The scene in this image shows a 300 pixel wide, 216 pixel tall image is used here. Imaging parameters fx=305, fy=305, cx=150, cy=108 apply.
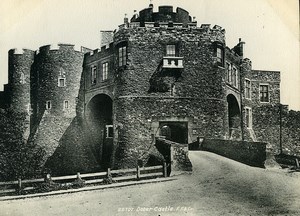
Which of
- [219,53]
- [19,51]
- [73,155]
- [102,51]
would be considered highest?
[19,51]

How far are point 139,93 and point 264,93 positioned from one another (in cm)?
1431

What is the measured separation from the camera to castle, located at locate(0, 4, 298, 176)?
18.6 m

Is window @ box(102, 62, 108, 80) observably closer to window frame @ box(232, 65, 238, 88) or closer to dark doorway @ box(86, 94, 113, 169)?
dark doorway @ box(86, 94, 113, 169)

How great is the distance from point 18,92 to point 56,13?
16.9 meters

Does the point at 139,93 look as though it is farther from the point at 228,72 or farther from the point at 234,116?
the point at 234,116

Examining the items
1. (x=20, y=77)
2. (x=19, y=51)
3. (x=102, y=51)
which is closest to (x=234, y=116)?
(x=102, y=51)

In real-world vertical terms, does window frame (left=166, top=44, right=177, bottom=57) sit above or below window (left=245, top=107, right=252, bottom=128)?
above

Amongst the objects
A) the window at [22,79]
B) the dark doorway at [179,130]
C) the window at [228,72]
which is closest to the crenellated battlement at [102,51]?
the window at [22,79]

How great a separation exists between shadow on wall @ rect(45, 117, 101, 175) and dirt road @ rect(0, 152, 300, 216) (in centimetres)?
1078

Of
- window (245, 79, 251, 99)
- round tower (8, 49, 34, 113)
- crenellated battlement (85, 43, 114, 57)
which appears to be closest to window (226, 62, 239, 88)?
window (245, 79, 251, 99)

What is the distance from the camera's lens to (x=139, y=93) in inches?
733

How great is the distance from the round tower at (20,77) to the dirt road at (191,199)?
15.5m

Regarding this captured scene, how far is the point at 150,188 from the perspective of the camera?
11.2 metres

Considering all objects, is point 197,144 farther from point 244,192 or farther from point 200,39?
point 244,192
